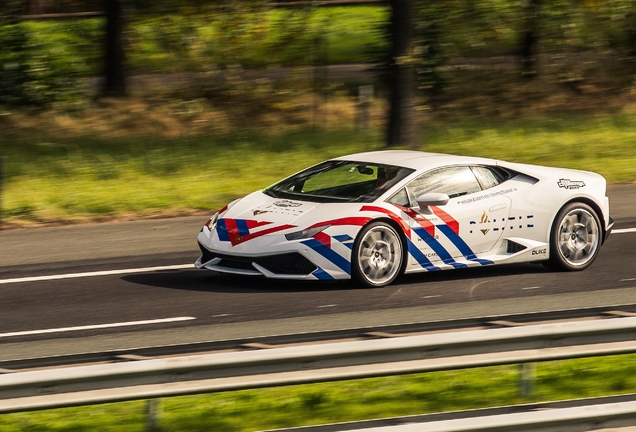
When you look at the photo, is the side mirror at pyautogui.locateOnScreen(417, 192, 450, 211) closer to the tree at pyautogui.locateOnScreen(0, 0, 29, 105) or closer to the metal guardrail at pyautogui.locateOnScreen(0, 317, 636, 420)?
the metal guardrail at pyautogui.locateOnScreen(0, 317, 636, 420)

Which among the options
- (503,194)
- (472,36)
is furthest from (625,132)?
(503,194)

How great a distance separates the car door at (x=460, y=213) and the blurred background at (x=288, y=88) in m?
7.44

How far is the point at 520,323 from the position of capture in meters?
9.73

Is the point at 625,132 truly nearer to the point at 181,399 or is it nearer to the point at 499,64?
the point at 499,64

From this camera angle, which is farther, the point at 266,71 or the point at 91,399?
the point at 266,71

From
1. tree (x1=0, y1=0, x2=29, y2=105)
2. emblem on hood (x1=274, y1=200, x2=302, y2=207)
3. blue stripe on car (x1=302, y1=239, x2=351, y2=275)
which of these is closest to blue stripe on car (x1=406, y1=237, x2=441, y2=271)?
blue stripe on car (x1=302, y1=239, x2=351, y2=275)

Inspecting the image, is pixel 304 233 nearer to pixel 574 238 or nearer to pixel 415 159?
pixel 415 159

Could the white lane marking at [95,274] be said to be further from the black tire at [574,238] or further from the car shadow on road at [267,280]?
the black tire at [574,238]

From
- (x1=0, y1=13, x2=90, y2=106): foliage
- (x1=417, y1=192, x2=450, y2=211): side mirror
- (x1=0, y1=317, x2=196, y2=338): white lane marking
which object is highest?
(x1=0, y1=13, x2=90, y2=106): foliage

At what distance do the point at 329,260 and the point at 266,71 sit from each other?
1464cm

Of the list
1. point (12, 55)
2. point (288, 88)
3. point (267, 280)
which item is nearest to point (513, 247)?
point (267, 280)

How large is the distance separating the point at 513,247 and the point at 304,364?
18.1 feet

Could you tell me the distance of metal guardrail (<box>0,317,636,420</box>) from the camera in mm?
6234

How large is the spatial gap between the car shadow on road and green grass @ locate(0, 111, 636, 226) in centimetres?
417
